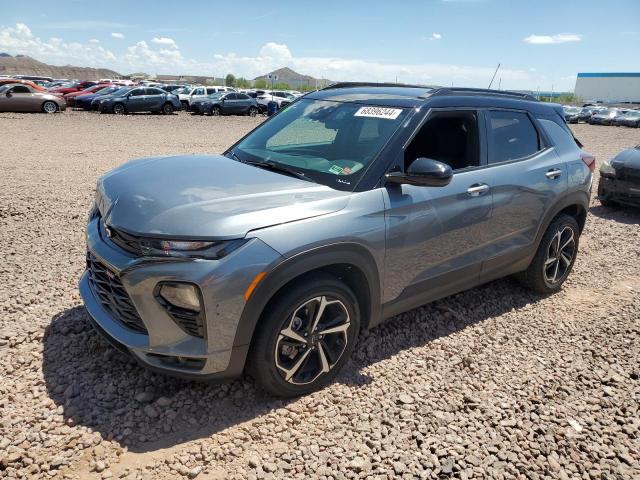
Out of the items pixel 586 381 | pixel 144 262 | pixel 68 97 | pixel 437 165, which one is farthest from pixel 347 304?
pixel 68 97

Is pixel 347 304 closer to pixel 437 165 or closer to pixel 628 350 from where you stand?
pixel 437 165

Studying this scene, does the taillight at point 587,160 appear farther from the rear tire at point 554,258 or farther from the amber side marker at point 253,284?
the amber side marker at point 253,284

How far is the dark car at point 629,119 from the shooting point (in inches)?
1491

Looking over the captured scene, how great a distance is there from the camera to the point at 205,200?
2.81m

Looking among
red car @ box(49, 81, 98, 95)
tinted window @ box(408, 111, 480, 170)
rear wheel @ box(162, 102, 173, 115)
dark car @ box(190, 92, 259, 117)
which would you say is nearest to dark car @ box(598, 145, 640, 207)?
tinted window @ box(408, 111, 480, 170)

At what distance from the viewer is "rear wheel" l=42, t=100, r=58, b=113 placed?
2373 cm

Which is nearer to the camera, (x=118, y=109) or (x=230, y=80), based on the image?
(x=118, y=109)

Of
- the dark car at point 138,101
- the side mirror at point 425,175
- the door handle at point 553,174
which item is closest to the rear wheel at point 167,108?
the dark car at point 138,101

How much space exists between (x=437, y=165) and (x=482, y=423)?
1.58m

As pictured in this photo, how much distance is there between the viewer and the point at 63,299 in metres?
4.13

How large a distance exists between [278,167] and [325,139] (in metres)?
0.50

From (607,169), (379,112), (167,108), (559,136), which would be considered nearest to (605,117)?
(167,108)

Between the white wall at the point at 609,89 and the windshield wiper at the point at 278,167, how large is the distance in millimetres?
108458

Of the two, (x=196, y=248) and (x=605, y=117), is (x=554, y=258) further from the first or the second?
(x=605, y=117)
